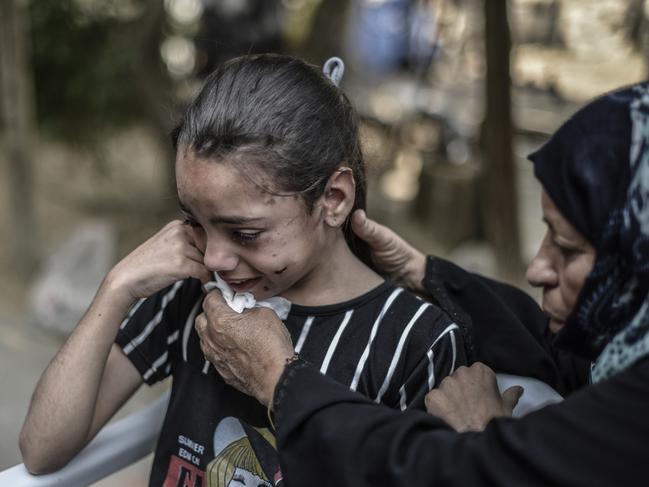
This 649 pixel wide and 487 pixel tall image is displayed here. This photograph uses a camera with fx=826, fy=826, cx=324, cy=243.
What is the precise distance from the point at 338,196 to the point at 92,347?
572mm

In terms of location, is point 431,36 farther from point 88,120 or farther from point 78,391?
point 78,391

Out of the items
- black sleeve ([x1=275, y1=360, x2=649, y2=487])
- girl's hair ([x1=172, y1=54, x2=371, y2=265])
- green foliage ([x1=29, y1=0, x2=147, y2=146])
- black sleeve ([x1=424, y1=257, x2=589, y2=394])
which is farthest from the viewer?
green foliage ([x1=29, y1=0, x2=147, y2=146])

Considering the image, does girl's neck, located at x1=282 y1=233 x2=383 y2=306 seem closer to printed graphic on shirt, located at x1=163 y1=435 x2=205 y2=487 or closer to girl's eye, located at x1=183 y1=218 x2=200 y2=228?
girl's eye, located at x1=183 y1=218 x2=200 y2=228

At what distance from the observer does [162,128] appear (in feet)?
17.1

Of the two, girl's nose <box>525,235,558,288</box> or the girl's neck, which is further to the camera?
the girl's neck

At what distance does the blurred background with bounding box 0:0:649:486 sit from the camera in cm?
416

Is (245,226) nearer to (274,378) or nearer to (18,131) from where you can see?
(274,378)

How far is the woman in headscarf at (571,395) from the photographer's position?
1111 mm

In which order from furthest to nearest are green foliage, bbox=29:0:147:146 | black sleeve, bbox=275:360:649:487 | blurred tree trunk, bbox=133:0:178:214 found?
green foliage, bbox=29:0:147:146, blurred tree trunk, bbox=133:0:178:214, black sleeve, bbox=275:360:649:487

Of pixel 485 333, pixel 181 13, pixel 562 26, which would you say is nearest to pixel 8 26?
pixel 181 13

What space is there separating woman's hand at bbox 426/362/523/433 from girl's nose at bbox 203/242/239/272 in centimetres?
42

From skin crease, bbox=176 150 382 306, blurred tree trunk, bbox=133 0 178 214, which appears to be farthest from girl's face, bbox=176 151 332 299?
blurred tree trunk, bbox=133 0 178 214

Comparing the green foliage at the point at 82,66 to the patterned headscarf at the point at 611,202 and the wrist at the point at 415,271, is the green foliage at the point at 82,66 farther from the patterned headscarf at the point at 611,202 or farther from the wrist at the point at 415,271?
the patterned headscarf at the point at 611,202

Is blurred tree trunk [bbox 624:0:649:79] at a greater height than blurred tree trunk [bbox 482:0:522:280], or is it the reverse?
blurred tree trunk [bbox 624:0:649:79]
